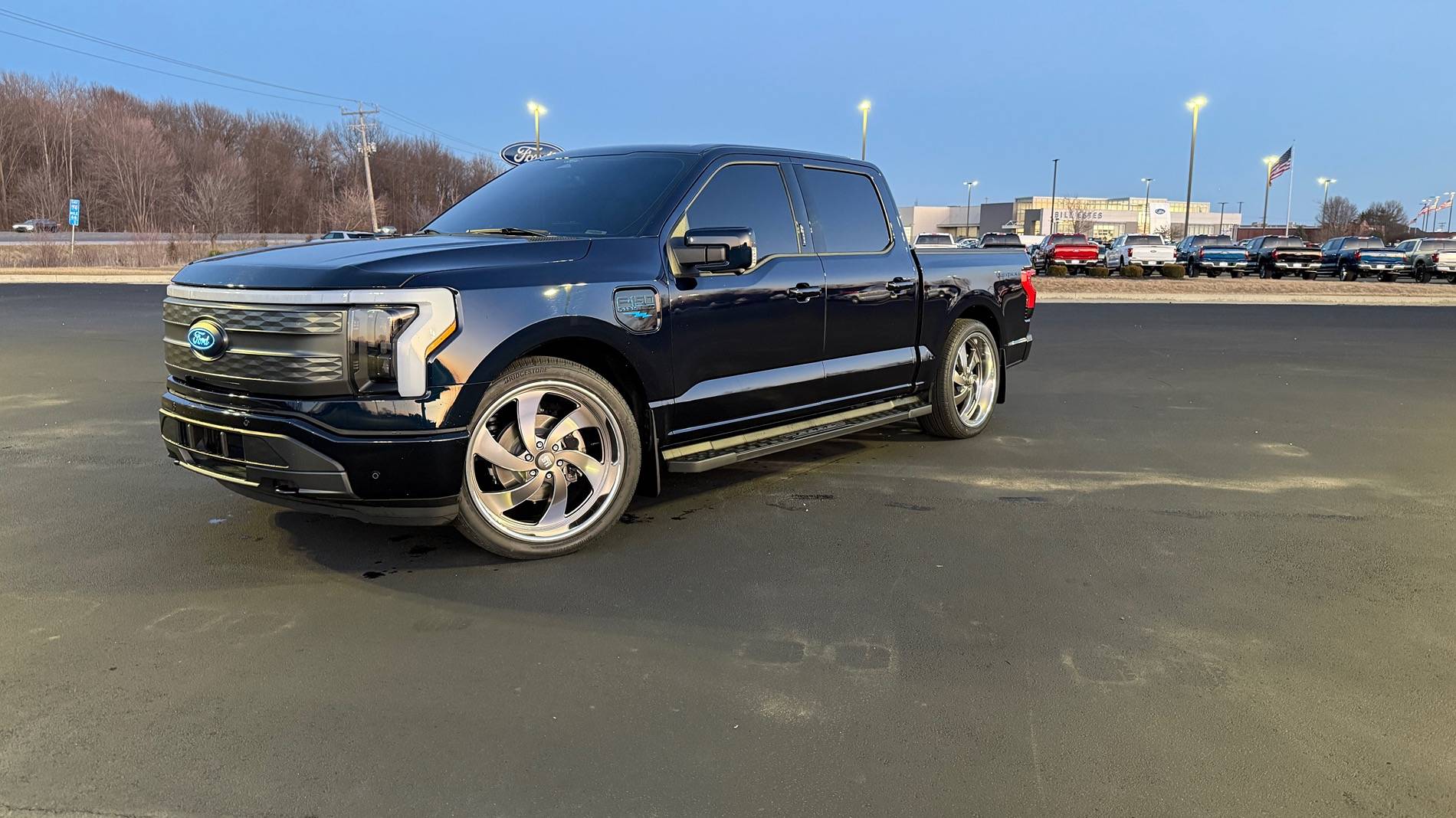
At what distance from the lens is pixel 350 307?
3820mm

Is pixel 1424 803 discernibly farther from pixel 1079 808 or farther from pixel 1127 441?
pixel 1127 441

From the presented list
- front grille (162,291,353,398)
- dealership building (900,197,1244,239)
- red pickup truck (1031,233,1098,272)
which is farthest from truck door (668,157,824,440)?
dealership building (900,197,1244,239)

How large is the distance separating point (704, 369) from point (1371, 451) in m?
5.10

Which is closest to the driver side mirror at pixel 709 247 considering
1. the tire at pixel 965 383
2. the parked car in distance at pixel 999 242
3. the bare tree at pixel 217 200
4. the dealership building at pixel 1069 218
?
the tire at pixel 965 383

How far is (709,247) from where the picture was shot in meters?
4.71

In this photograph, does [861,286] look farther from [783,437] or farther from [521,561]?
[521,561]

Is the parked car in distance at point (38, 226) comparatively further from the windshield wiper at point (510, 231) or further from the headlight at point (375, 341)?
the headlight at point (375, 341)

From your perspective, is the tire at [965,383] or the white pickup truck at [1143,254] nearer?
the tire at [965,383]

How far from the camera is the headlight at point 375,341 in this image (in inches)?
150

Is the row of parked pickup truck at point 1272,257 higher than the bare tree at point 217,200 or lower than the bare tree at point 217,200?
lower

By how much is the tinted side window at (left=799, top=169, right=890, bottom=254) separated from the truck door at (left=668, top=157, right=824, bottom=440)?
0.73 ft

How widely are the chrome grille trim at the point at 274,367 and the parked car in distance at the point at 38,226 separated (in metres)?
78.4

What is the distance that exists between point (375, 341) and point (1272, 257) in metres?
40.8

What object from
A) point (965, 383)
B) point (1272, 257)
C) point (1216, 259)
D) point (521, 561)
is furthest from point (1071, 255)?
point (521, 561)
